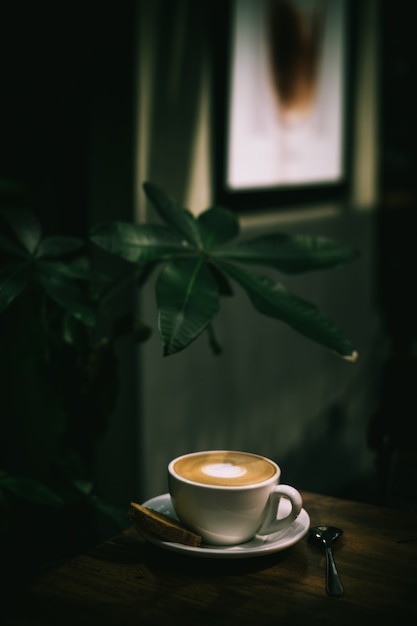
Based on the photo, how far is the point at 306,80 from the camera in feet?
8.97

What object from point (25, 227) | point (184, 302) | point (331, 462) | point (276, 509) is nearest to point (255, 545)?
point (276, 509)

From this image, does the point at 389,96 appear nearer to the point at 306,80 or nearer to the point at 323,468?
the point at 306,80

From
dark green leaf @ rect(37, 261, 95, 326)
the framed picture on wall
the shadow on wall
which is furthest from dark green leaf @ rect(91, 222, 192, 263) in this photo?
the shadow on wall

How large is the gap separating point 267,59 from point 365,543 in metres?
1.89

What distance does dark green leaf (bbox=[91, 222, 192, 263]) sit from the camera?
1090 mm

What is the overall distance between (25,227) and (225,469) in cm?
58

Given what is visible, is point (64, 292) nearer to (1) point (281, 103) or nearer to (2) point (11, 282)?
(2) point (11, 282)

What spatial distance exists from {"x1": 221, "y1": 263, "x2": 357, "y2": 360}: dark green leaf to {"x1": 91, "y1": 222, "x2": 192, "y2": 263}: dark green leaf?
9 centimetres

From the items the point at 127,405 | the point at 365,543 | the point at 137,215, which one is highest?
the point at 137,215

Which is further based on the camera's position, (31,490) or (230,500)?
(31,490)

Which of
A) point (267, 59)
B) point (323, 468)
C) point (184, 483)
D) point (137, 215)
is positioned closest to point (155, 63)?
point (137, 215)

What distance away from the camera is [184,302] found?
3.33 ft

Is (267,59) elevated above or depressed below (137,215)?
above

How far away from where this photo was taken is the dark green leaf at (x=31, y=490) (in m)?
1.19
